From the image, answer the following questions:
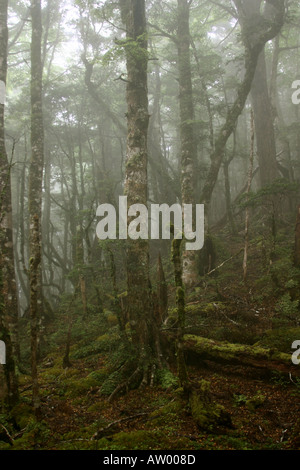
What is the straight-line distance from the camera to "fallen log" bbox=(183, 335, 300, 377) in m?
5.93

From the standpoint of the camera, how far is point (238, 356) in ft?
21.0

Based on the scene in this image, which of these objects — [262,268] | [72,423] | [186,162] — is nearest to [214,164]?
[186,162]

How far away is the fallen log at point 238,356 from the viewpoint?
234 inches

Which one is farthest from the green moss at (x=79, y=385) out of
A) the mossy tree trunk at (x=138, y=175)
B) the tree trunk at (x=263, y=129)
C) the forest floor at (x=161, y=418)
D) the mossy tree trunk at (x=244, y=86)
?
the tree trunk at (x=263, y=129)

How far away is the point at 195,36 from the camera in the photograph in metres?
14.6

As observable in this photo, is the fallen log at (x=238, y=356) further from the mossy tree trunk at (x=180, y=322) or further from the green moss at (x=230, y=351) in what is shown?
the mossy tree trunk at (x=180, y=322)

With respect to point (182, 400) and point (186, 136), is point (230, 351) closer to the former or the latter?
point (182, 400)

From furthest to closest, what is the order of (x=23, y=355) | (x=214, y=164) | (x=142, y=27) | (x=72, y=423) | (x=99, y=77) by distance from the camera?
(x=99, y=77), (x=214, y=164), (x=23, y=355), (x=142, y=27), (x=72, y=423)

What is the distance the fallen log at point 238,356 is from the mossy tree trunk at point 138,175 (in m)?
0.96

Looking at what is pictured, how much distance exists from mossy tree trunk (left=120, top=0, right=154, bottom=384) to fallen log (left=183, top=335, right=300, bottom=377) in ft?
3.14

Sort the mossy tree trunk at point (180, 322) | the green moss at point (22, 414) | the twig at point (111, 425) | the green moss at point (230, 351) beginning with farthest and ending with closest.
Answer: the green moss at point (230, 351) → the mossy tree trunk at point (180, 322) → the green moss at point (22, 414) → the twig at point (111, 425)

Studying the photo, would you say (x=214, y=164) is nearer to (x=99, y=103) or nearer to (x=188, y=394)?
(x=188, y=394)

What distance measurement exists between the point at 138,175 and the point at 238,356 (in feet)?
14.9

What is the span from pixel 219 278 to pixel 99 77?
A: 55.0 feet
